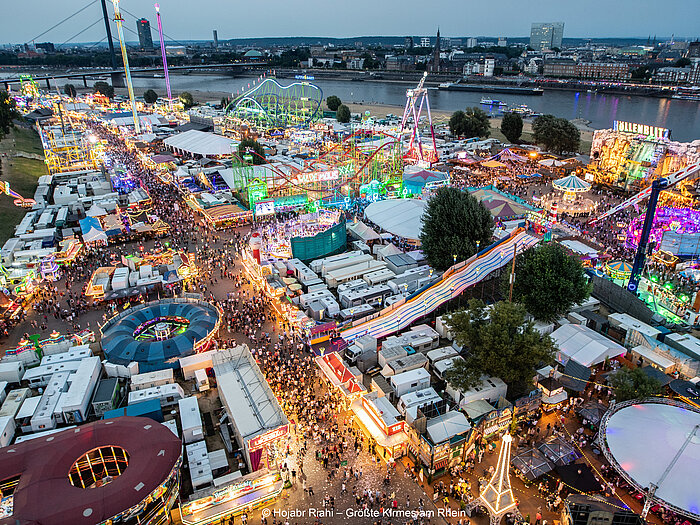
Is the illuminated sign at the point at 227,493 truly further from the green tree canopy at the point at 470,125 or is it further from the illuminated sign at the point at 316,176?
the green tree canopy at the point at 470,125

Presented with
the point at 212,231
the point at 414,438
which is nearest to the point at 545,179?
the point at 212,231

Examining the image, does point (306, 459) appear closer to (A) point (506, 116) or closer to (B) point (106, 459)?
(B) point (106, 459)

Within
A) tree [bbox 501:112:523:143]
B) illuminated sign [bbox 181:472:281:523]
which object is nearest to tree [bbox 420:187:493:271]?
illuminated sign [bbox 181:472:281:523]

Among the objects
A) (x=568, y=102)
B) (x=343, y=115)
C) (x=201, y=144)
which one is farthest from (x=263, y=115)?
(x=568, y=102)

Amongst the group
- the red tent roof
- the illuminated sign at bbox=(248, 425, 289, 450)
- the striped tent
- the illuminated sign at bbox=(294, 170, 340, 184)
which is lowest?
the illuminated sign at bbox=(248, 425, 289, 450)

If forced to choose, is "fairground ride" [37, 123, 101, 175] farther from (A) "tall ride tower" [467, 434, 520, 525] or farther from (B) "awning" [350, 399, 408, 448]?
(A) "tall ride tower" [467, 434, 520, 525]

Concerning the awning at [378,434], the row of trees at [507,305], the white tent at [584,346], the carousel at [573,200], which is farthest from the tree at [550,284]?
the carousel at [573,200]

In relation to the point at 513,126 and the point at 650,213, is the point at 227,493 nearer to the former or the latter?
the point at 650,213
